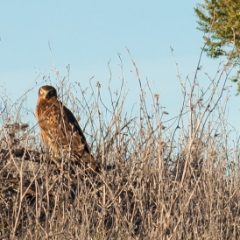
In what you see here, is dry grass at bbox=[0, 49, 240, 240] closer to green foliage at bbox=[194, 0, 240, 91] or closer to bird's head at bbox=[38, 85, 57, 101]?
bird's head at bbox=[38, 85, 57, 101]

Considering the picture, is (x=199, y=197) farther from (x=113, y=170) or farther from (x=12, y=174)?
(x=12, y=174)

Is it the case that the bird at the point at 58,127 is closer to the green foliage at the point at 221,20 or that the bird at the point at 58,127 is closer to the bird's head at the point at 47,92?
the bird's head at the point at 47,92

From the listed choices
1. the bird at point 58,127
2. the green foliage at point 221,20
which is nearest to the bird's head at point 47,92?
the bird at point 58,127

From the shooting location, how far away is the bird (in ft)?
23.0

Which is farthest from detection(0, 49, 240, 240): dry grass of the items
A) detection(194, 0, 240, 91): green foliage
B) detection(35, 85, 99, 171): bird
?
detection(194, 0, 240, 91): green foliage

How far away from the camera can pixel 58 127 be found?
830cm

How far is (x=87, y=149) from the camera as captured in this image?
739 cm

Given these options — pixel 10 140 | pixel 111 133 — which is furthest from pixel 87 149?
pixel 10 140

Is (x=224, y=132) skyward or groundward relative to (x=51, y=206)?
skyward

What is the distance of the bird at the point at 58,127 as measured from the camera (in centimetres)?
700

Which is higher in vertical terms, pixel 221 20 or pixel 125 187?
pixel 221 20

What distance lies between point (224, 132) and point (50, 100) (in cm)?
253

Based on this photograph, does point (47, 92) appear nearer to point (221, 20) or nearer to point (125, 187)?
point (125, 187)

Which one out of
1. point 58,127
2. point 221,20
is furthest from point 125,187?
point 221,20
